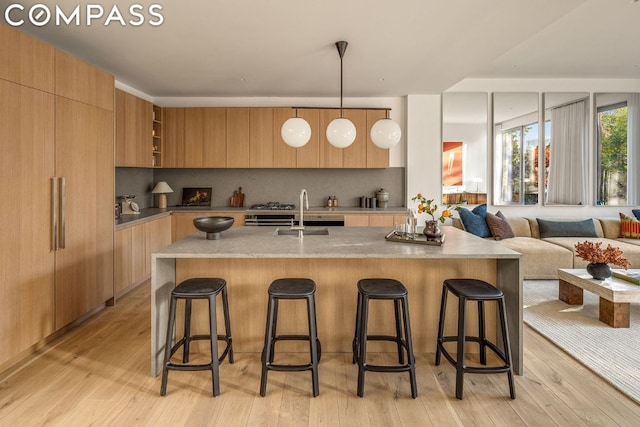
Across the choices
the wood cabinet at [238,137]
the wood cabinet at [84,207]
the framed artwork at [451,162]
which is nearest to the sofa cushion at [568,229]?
the framed artwork at [451,162]

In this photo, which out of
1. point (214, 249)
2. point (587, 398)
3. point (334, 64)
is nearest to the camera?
point (587, 398)

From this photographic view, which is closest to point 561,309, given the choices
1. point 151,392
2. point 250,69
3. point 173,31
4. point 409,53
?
point 409,53

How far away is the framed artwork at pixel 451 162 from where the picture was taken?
6.14 m

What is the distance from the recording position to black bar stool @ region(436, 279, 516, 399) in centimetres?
243

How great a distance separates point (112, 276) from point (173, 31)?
96.7 inches

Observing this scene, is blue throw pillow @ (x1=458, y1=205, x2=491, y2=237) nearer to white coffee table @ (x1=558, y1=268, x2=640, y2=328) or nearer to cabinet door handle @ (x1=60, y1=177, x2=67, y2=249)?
white coffee table @ (x1=558, y1=268, x2=640, y2=328)

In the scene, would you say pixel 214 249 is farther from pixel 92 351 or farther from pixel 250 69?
pixel 250 69

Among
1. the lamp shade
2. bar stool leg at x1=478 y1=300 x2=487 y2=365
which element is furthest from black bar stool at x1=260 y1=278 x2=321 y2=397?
the lamp shade

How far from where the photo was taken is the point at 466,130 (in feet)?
20.3

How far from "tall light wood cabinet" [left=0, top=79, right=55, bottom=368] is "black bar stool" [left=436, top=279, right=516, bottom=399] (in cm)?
292

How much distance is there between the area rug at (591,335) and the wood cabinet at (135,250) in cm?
412

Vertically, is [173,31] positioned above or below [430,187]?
above

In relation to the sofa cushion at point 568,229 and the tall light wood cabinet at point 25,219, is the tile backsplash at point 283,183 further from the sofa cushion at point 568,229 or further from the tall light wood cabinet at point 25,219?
the tall light wood cabinet at point 25,219

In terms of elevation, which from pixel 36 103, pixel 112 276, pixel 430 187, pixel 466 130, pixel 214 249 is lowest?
pixel 112 276
